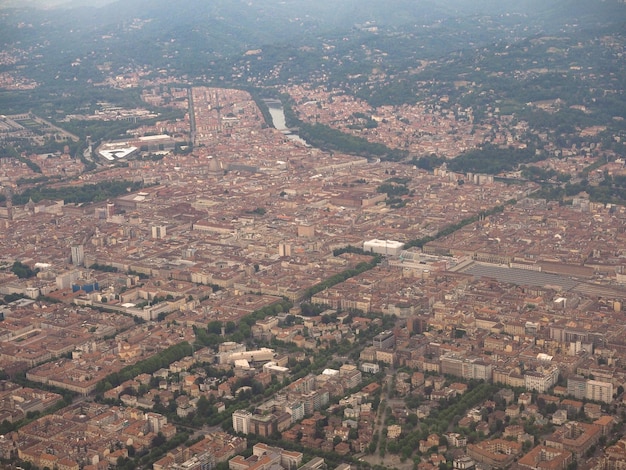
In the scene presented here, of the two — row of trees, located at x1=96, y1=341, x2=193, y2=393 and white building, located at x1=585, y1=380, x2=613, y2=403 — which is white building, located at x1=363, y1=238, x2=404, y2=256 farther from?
white building, located at x1=585, y1=380, x2=613, y2=403

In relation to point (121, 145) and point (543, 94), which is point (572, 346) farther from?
point (543, 94)

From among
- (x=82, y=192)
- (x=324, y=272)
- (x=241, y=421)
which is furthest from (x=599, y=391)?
(x=82, y=192)

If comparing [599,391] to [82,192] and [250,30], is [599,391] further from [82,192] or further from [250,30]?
[250,30]

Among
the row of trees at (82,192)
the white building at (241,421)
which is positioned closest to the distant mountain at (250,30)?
the row of trees at (82,192)

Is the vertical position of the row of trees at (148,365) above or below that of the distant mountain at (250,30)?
above

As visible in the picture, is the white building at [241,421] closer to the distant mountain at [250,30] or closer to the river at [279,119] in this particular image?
the river at [279,119]

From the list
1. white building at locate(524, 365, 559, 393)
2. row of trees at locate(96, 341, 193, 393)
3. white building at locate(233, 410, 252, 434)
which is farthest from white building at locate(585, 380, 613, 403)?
row of trees at locate(96, 341, 193, 393)
